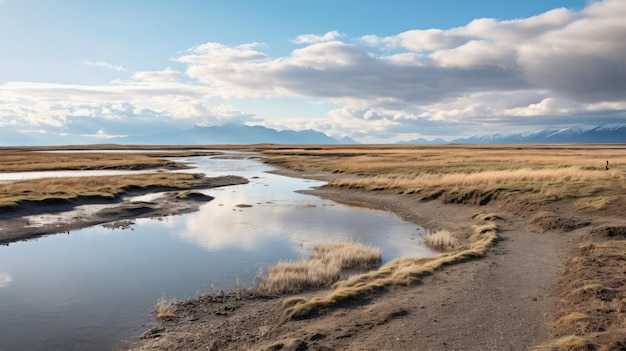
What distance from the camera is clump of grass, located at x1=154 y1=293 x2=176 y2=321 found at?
15375 mm

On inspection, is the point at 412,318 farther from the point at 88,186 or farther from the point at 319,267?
the point at 88,186

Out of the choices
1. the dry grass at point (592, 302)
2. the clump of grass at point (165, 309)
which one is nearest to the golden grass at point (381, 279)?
the clump of grass at point (165, 309)

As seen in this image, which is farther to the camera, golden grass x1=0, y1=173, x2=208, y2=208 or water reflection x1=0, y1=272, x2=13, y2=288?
golden grass x1=0, y1=173, x2=208, y2=208

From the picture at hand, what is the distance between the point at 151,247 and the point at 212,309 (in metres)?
12.2

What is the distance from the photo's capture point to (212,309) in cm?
1625

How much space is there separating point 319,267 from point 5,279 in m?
14.2

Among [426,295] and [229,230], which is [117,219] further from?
[426,295]

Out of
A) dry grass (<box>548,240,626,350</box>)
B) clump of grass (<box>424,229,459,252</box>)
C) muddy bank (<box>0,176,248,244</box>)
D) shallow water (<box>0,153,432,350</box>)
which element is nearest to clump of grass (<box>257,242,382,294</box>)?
shallow water (<box>0,153,432,350</box>)

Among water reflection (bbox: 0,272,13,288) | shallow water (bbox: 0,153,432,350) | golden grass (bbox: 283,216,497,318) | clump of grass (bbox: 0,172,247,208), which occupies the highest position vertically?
clump of grass (bbox: 0,172,247,208)

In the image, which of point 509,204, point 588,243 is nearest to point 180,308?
point 588,243

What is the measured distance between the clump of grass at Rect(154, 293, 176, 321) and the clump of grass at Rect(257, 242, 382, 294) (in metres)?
3.70

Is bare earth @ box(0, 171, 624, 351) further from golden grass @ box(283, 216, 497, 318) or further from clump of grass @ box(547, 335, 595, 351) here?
clump of grass @ box(547, 335, 595, 351)

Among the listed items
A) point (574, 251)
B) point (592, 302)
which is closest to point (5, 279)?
point (592, 302)

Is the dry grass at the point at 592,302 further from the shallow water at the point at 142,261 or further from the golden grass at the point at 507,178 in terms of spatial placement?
the golden grass at the point at 507,178
